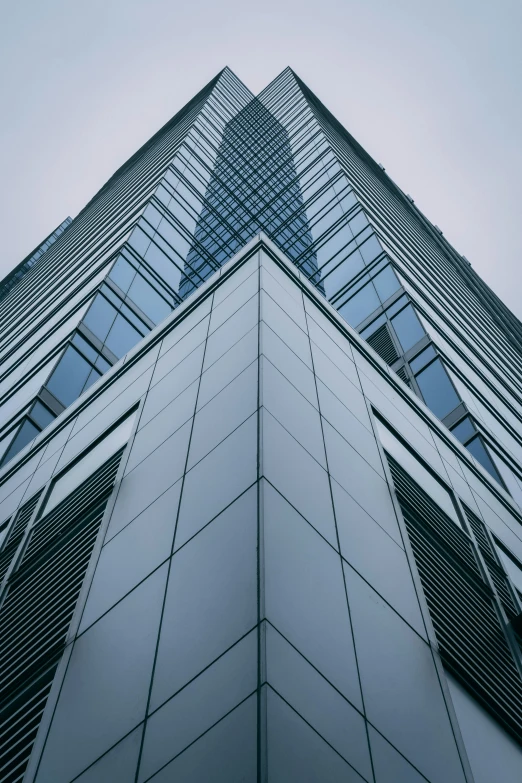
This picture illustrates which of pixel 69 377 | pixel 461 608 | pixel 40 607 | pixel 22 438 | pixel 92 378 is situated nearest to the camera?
pixel 40 607

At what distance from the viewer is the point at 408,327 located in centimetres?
2139

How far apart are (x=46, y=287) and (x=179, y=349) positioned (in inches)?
823

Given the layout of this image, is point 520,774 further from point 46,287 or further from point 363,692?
point 46,287

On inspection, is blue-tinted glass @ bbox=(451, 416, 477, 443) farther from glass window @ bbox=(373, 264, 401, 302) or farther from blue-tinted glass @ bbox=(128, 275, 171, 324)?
blue-tinted glass @ bbox=(128, 275, 171, 324)

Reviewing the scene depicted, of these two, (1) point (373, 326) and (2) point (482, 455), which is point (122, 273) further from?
(2) point (482, 455)

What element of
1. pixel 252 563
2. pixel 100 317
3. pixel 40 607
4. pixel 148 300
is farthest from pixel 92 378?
pixel 252 563

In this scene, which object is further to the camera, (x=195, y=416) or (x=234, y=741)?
(x=195, y=416)

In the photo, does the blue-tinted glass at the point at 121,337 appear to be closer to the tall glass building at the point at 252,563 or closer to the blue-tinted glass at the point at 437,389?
the tall glass building at the point at 252,563

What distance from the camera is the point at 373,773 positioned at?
16.2ft

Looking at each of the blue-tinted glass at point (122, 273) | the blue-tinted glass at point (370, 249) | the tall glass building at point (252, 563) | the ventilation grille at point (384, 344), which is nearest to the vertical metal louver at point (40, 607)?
the tall glass building at point (252, 563)

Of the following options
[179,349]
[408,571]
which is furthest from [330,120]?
[408,571]

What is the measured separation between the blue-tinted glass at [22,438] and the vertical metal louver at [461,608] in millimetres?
9107

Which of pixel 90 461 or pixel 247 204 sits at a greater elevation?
pixel 247 204

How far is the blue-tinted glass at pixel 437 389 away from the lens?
1872cm
